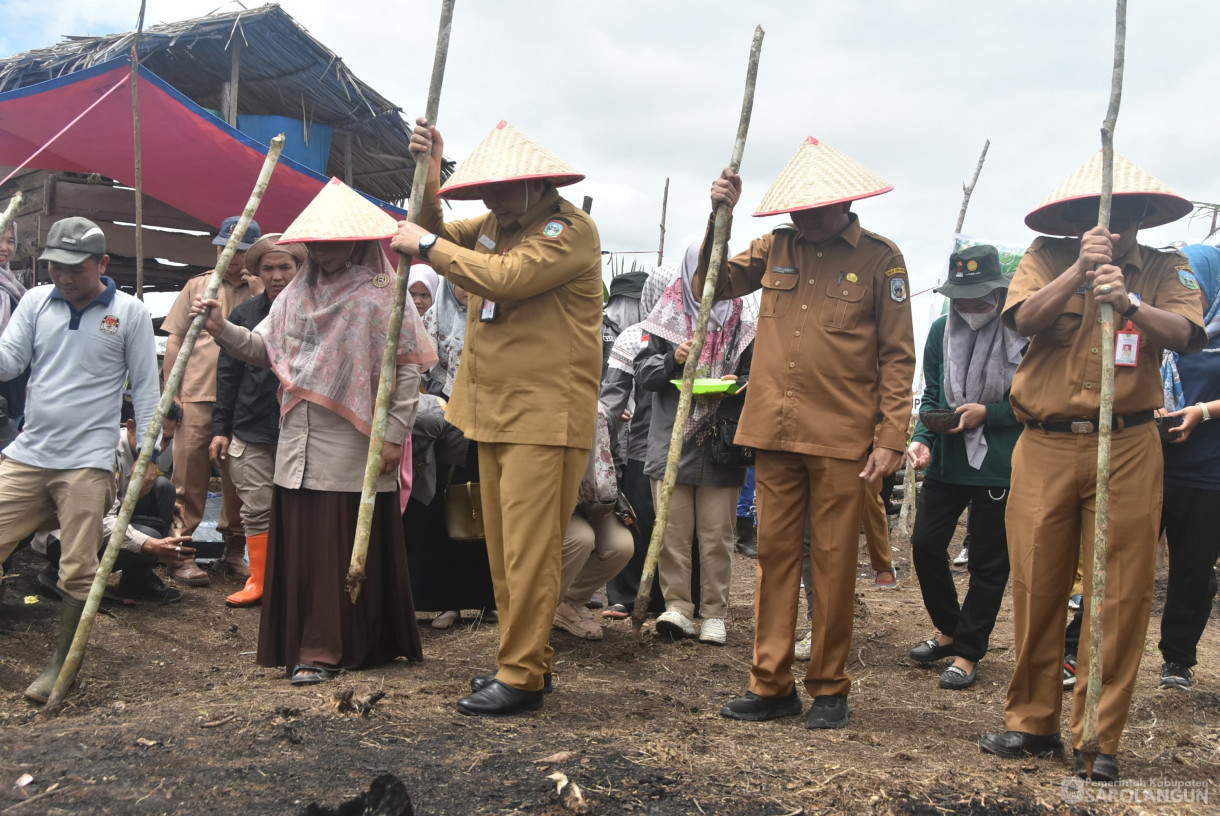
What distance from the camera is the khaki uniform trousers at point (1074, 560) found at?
3088 millimetres

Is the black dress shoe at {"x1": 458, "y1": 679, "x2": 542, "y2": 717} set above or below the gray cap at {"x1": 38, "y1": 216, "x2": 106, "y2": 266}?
below

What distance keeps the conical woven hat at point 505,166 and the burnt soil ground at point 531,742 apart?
1853 millimetres

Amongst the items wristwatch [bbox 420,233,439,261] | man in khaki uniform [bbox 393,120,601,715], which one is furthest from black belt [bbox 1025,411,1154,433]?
wristwatch [bbox 420,233,439,261]

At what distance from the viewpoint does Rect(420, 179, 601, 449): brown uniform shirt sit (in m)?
3.46

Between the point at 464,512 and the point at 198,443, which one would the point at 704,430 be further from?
the point at 198,443

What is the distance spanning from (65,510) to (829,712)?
3109mm

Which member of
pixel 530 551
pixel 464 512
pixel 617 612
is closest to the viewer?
pixel 530 551

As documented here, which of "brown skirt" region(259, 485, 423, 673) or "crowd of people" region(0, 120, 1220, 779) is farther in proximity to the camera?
"brown skirt" region(259, 485, 423, 673)

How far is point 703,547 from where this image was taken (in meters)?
5.23

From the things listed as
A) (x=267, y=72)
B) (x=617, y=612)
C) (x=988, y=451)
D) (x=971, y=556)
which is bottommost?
(x=617, y=612)

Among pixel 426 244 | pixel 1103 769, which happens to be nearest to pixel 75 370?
pixel 426 244

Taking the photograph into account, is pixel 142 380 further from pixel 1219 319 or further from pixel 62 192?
pixel 62 192

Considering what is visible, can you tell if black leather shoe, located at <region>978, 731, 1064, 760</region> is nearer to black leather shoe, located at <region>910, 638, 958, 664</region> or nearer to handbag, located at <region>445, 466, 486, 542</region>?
black leather shoe, located at <region>910, 638, 958, 664</region>

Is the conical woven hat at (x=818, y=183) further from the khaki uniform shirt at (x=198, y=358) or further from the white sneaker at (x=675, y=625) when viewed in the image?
the khaki uniform shirt at (x=198, y=358)
